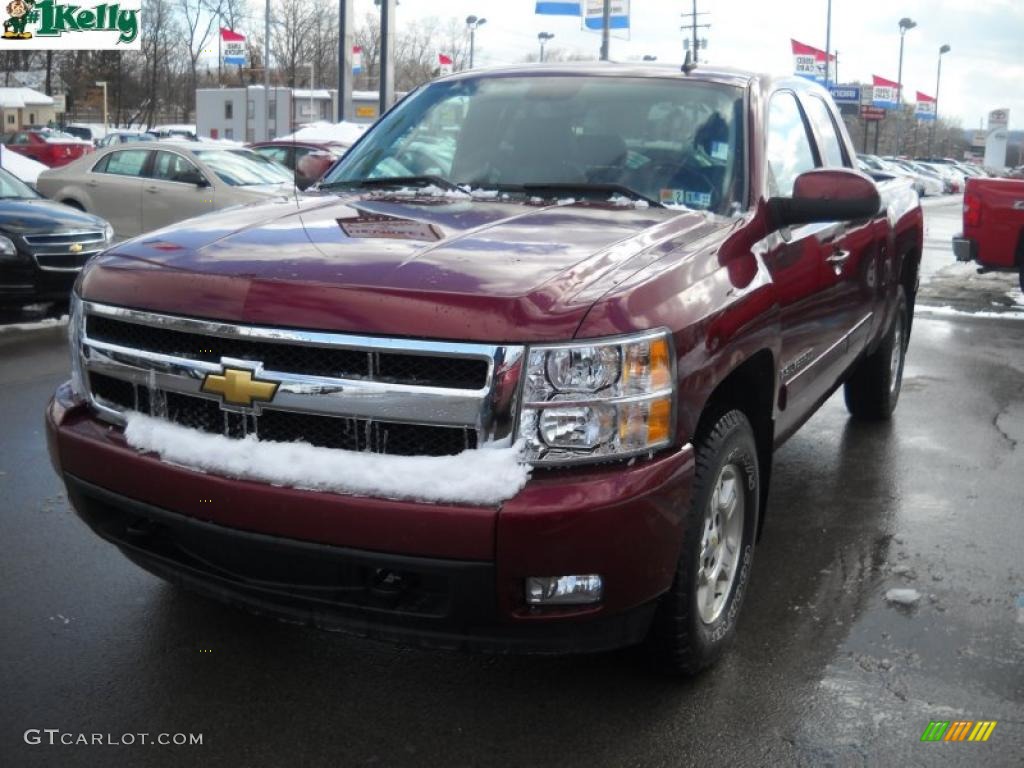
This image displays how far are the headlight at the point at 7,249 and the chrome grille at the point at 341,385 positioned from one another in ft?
23.6

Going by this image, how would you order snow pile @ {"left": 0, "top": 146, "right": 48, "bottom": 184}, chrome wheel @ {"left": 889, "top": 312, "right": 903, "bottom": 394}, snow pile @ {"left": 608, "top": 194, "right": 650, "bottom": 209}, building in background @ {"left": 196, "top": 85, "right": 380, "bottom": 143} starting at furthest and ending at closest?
building in background @ {"left": 196, "top": 85, "right": 380, "bottom": 143} → snow pile @ {"left": 0, "top": 146, "right": 48, "bottom": 184} → chrome wheel @ {"left": 889, "top": 312, "right": 903, "bottom": 394} → snow pile @ {"left": 608, "top": 194, "right": 650, "bottom": 209}

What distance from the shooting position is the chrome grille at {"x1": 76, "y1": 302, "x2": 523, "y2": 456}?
8.74ft

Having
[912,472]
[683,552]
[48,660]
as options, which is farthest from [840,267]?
[48,660]

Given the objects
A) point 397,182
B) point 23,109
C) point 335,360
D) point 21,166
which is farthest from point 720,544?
point 23,109

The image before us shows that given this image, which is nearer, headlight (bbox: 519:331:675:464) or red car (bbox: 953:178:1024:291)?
headlight (bbox: 519:331:675:464)

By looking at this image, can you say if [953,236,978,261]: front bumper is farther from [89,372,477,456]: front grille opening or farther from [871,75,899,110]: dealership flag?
[871,75,899,110]: dealership flag

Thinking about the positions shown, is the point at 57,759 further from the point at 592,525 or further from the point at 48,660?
the point at 592,525

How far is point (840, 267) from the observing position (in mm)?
4637

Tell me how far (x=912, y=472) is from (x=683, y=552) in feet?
10.1

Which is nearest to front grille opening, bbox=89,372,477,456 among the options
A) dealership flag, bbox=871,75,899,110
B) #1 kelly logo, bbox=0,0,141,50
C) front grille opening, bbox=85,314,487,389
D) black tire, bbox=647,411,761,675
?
front grille opening, bbox=85,314,487,389

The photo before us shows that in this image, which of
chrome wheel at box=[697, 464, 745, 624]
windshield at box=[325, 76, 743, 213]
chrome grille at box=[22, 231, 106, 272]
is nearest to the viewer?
chrome wheel at box=[697, 464, 745, 624]

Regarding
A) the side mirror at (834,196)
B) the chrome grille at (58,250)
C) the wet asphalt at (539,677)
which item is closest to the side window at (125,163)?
the chrome grille at (58,250)

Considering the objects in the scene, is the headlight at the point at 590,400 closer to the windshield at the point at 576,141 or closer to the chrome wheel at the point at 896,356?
the windshield at the point at 576,141

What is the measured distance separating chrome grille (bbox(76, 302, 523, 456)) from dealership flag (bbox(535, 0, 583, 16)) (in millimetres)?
34213
